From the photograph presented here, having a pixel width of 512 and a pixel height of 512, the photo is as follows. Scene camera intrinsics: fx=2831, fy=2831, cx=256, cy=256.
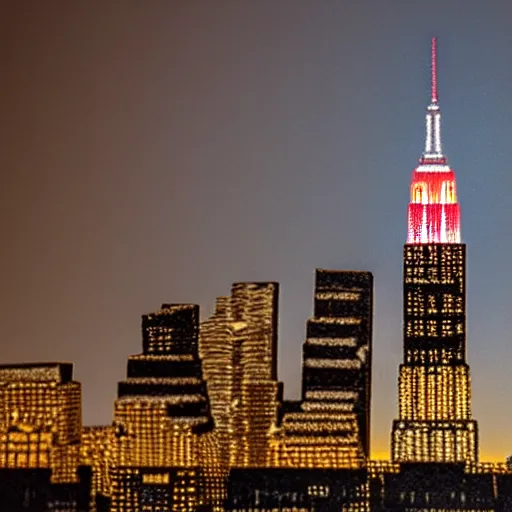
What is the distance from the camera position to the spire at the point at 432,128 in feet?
49.5

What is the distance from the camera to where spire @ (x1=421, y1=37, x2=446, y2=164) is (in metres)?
15.1

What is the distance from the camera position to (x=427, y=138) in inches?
596

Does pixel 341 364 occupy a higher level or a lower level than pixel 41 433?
higher

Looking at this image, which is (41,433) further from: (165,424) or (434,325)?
(434,325)

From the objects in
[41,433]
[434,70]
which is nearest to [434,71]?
[434,70]

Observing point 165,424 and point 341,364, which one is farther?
point 165,424

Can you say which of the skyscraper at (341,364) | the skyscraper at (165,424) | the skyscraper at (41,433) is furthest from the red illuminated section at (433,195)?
the skyscraper at (41,433)

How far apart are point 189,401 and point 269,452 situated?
51 centimetres

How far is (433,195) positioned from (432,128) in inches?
14.3

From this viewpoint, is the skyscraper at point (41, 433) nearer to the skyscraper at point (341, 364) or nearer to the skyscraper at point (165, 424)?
the skyscraper at point (165, 424)

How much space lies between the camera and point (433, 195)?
49.5 ft

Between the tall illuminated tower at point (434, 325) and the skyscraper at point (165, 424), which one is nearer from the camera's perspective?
the tall illuminated tower at point (434, 325)

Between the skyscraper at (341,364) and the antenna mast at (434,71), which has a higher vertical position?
the antenna mast at (434,71)

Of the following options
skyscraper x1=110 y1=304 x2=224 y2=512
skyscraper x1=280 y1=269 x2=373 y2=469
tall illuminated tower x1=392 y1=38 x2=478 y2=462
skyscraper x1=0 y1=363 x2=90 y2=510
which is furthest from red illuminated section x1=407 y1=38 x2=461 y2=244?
skyscraper x1=0 y1=363 x2=90 y2=510
